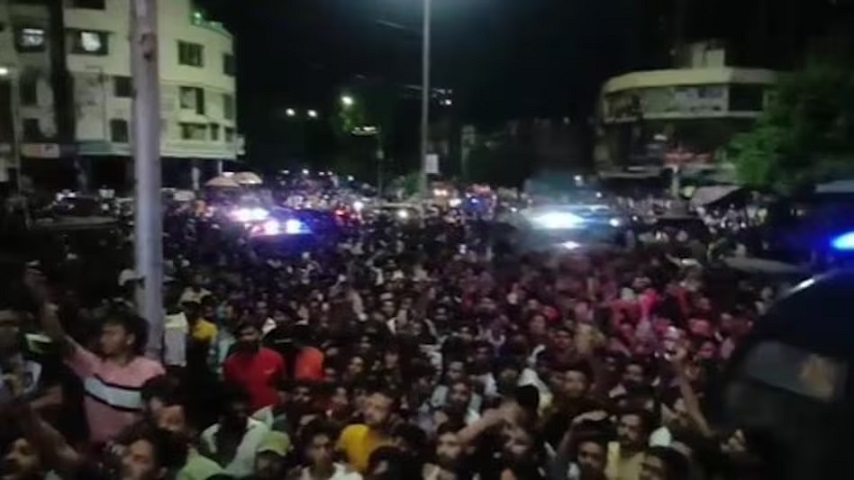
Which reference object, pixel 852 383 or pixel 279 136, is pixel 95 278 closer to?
pixel 852 383

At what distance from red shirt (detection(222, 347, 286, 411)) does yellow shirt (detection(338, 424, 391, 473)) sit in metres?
1.17

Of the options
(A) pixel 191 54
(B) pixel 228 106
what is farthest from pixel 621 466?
(B) pixel 228 106

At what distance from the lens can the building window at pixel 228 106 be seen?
67.8 metres

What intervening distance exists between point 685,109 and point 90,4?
91.7 feet

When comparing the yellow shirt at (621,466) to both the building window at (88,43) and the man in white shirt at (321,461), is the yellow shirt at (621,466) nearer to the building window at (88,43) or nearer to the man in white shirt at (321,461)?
the man in white shirt at (321,461)

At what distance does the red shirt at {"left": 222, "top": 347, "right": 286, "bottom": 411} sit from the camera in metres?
8.69

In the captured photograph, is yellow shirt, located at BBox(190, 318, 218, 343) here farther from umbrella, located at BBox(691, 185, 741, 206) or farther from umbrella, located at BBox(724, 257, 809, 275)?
umbrella, located at BBox(691, 185, 741, 206)

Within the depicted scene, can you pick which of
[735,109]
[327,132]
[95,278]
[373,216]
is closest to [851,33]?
[373,216]

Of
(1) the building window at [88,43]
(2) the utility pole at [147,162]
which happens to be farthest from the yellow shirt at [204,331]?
(1) the building window at [88,43]

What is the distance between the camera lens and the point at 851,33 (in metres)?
40.8

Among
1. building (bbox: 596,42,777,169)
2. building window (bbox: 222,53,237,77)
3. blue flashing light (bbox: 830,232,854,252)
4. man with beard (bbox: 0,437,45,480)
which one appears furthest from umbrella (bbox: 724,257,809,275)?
building window (bbox: 222,53,237,77)

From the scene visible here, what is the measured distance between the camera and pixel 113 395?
6871 millimetres

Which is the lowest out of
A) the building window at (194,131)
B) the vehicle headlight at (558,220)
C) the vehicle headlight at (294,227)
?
the vehicle headlight at (294,227)

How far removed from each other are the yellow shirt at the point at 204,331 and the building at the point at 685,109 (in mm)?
51343
